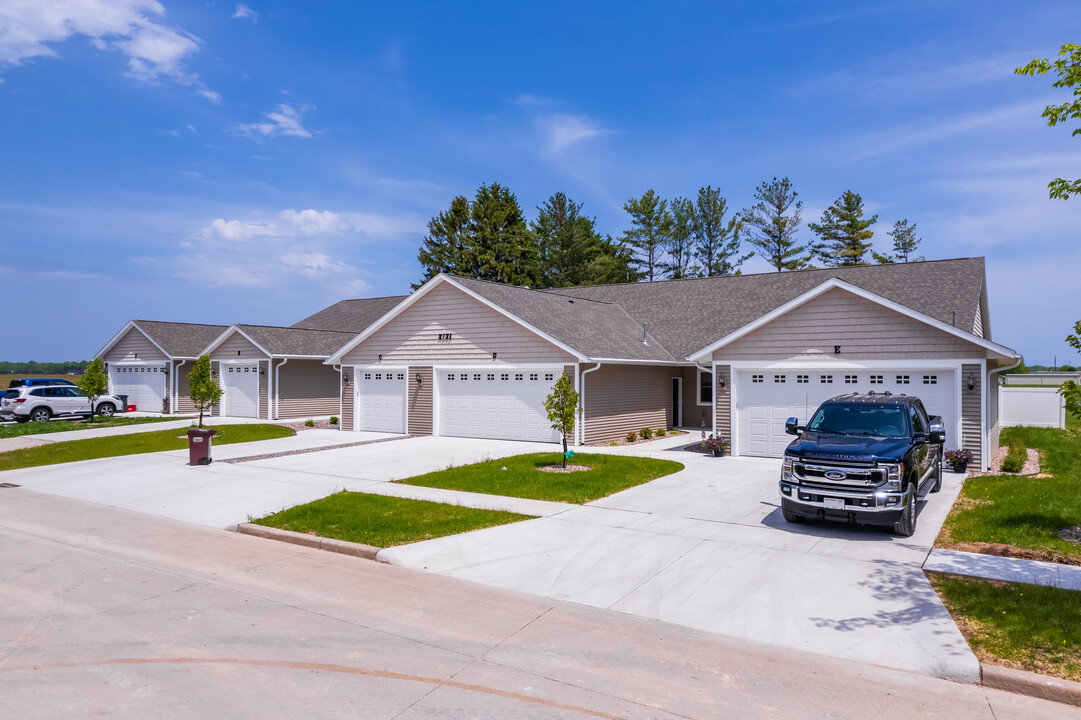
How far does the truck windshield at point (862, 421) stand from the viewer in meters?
11.5

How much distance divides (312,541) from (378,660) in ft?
15.8

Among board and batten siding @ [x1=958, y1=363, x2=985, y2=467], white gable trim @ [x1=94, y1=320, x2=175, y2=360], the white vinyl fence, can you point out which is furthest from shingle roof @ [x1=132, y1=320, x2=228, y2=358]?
the white vinyl fence

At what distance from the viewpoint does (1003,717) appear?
17.2 ft

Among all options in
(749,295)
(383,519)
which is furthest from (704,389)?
(383,519)

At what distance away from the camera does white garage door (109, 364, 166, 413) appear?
3559cm

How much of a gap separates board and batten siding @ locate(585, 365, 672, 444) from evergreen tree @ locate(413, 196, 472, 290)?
125 feet

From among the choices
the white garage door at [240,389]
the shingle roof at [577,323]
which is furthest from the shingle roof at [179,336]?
the shingle roof at [577,323]

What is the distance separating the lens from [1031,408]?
2930cm

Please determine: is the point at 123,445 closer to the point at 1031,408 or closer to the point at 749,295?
the point at 749,295

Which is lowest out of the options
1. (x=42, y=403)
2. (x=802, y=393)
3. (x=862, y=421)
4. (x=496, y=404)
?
(x=42, y=403)

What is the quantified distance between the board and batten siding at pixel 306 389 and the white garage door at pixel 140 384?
8.03 m

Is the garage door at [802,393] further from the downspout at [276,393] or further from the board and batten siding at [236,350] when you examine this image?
the board and batten siding at [236,350]

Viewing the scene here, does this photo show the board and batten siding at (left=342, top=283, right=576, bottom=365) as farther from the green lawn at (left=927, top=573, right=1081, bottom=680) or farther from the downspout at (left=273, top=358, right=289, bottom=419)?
the green lawn at (left=927, top=573, right=1081, bottom=680)

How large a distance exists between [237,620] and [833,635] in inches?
235
